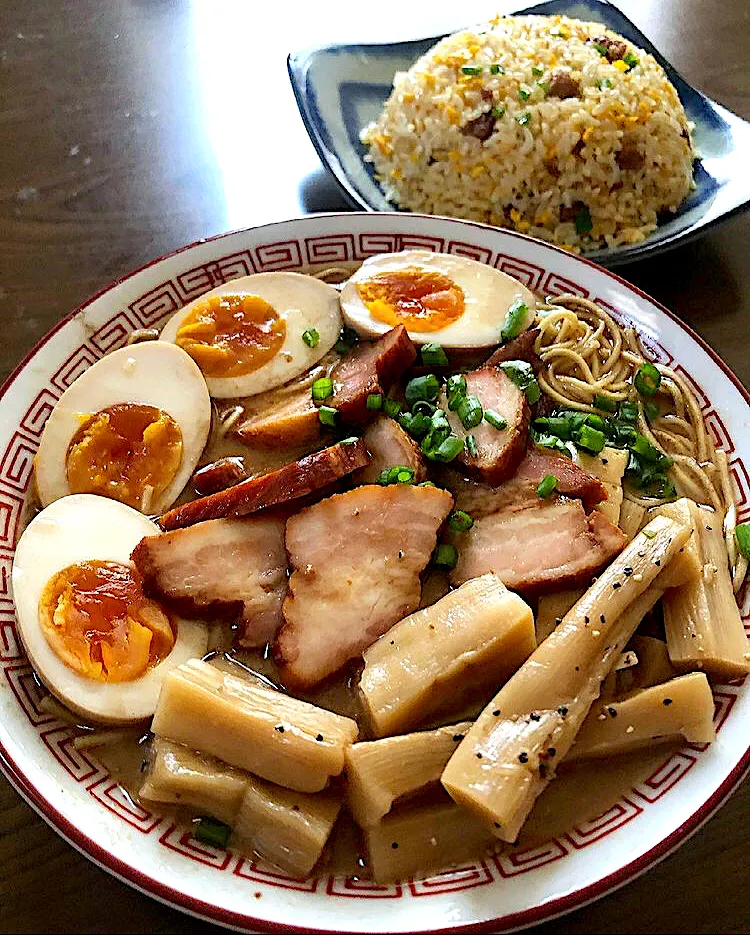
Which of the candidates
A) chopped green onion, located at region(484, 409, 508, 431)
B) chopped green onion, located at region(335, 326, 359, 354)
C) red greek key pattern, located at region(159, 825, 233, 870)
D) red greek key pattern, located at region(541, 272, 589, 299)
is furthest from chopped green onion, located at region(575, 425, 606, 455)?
red greek key pattern, located at region(159, 825, 233, 870)

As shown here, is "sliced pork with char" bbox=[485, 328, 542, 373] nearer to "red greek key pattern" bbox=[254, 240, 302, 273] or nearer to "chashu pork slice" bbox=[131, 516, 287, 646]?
"red greek key pattern" bbox=[254, 240, 302, 273]

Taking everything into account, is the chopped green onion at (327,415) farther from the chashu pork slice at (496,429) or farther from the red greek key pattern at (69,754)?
the red greek key pattern at (69,754)

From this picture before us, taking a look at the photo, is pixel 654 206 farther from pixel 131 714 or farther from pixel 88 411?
pixel 131 714

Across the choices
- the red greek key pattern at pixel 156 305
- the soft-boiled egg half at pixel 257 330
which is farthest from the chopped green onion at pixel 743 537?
the red greek key pattern at pixel 156 305

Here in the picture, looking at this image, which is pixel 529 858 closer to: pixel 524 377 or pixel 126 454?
pixel 524 377

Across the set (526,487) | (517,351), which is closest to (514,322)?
(517,351)
